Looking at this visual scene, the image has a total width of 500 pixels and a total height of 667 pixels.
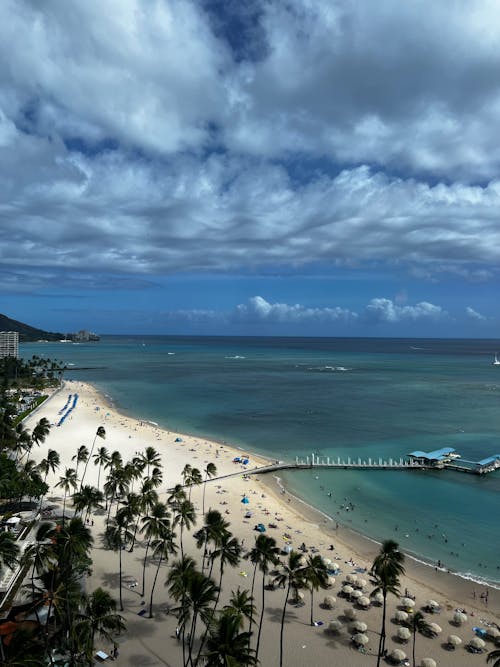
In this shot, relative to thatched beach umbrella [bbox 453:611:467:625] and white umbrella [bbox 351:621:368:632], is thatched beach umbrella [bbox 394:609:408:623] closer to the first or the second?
white umbrella [bbox 351:621:368:632]

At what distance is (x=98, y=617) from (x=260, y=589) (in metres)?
15.7

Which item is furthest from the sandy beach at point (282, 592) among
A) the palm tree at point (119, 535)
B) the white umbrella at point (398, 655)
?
the white umbrella at point (398, 655)

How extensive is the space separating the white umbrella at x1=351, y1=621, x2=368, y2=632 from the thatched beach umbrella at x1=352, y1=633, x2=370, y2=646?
2.54 ft

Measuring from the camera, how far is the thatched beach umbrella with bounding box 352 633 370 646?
29406mm

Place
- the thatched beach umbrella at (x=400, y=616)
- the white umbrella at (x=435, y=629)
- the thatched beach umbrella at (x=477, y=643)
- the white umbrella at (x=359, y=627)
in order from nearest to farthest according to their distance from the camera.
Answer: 1. the thatched beach umbrella at (x=477, y=643)
2. the white umbrella at (x=359, y=627)
3. the white umbrella at (x=435, y=629)
4. the thatched beach umbrella at (x=400, y=616)

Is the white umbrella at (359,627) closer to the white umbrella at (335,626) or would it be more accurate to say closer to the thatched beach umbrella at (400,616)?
the white umbrella at (335,626)

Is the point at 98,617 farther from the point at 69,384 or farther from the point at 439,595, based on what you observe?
the point at 69,384

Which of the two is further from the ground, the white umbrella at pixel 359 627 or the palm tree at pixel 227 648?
the palm tree at pixel 227 648

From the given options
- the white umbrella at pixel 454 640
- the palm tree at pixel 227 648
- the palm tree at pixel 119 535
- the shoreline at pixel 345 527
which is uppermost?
the palm tree at pixel 227 648

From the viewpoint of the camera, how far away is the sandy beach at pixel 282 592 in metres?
28.9

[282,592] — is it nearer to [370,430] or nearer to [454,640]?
[454,640]

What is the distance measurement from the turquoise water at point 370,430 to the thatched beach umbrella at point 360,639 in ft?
53.8

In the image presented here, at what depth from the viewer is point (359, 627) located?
1201 inches

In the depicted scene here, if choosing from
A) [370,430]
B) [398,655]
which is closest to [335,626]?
[398,655]
